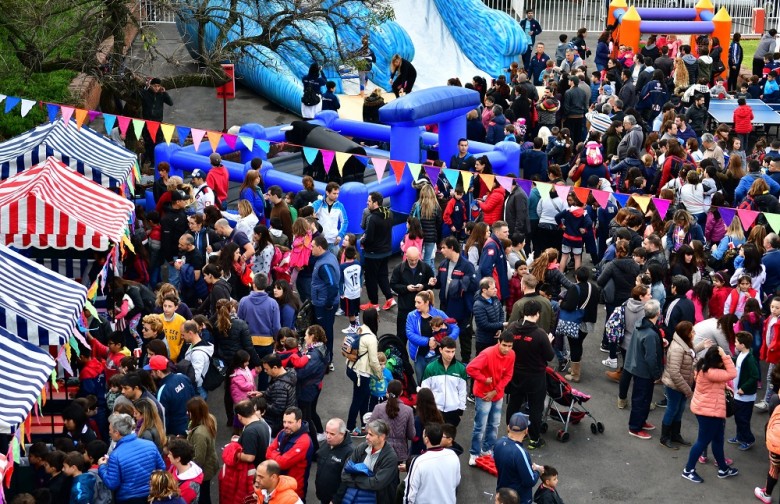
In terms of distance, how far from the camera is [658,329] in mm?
11102

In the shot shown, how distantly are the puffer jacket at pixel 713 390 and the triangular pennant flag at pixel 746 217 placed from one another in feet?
12.4

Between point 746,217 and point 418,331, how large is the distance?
16.0ft

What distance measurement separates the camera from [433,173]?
15.1 metres

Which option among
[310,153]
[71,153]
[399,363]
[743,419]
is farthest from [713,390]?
[71,153]

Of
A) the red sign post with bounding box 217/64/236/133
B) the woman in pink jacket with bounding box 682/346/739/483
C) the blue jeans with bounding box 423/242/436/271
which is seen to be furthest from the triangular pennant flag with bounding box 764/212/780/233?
the red sign post with bounding box 217/64/236/133

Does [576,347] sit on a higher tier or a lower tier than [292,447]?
lower

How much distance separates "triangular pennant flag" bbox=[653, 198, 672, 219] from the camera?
1376cm

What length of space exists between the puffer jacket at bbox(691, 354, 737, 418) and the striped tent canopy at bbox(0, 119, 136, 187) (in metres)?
7.45

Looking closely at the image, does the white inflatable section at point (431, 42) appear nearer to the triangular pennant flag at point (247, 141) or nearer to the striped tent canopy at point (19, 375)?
the triangular pennant flag at point (247, 141)

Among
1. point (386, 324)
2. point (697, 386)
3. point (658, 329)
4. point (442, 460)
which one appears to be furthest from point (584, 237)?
point (442, 460)

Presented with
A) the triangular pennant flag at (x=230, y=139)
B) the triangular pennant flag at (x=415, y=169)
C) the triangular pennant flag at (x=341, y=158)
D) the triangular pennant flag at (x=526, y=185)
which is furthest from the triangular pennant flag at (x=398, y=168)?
the triangular pennant flag at (x=230, y=139)

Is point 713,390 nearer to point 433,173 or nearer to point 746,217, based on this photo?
point 746,217

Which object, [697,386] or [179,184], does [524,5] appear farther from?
[697,386]

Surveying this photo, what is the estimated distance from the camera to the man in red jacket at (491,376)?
33.1 ft
